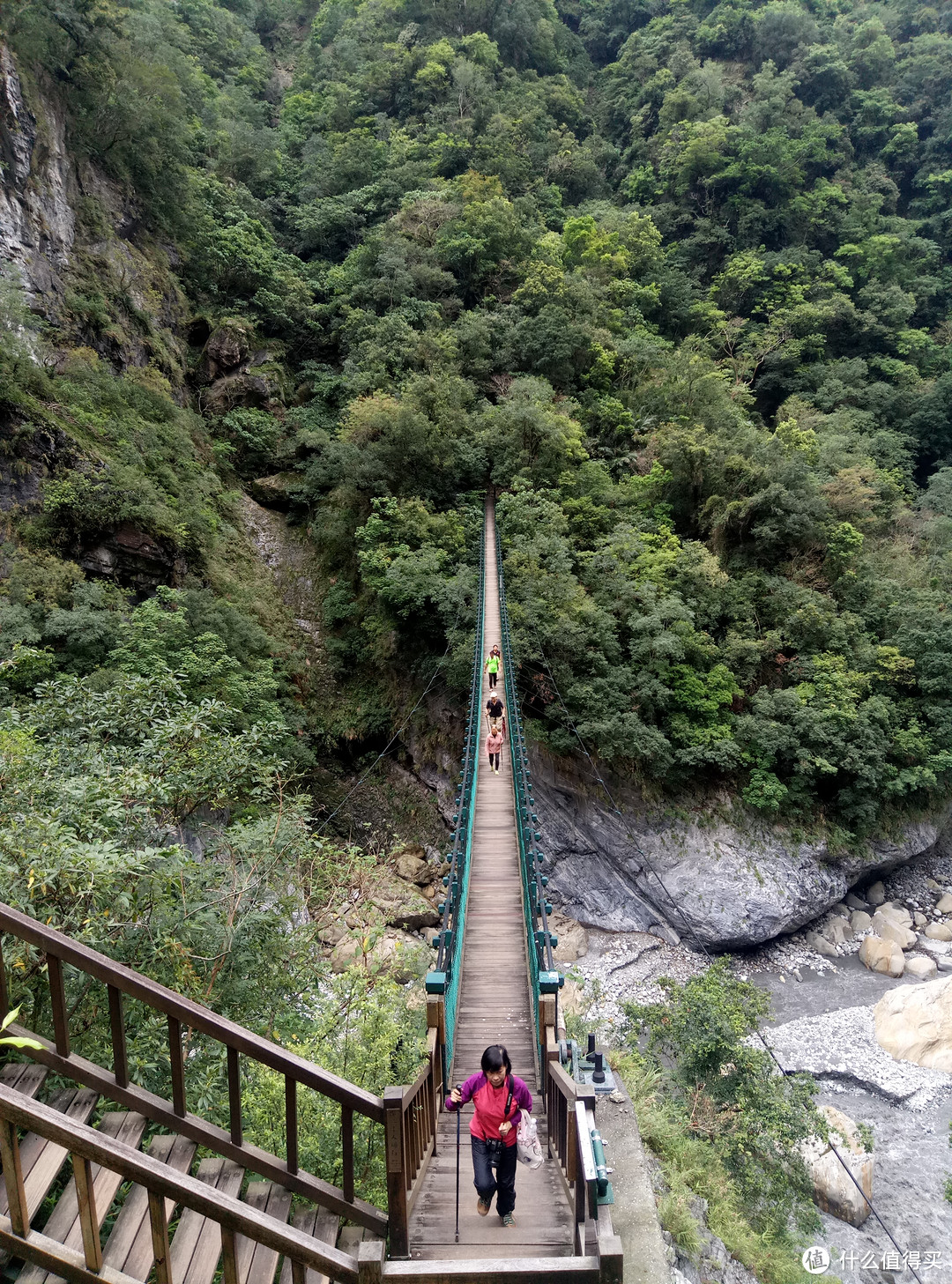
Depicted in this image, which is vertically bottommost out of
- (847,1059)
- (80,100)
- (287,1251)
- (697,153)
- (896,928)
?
(847,1059)

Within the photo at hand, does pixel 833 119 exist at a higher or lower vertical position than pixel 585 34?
lower

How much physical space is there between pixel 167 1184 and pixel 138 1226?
1.28ft

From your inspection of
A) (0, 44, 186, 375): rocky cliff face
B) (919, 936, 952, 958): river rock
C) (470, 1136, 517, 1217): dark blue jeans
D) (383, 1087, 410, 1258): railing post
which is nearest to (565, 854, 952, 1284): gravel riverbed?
(919, 936, 952, 958): river rock

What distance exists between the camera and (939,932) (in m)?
10.6

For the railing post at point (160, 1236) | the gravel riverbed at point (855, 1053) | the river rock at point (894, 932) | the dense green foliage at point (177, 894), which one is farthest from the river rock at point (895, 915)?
the railing post at point (160, 1236)

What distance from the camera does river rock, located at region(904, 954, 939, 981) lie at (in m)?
9.84

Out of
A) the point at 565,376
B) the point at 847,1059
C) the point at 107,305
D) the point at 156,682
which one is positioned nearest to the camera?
the point at 156,682

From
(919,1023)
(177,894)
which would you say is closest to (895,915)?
(919,1023)

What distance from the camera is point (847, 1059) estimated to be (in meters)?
8.79

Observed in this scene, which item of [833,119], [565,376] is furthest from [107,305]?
[833,119]

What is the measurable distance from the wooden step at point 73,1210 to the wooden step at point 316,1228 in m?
0.50

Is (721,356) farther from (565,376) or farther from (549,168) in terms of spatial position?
(549,168)

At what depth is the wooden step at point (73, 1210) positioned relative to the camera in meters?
1.55

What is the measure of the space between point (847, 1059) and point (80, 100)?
69.5ft
